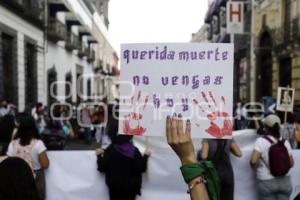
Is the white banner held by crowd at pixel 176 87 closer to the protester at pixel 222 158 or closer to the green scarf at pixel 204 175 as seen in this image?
the green scarf at pixel 204 175

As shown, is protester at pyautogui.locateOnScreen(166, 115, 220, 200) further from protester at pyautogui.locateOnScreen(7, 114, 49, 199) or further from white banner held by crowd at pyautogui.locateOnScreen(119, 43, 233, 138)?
protester at pyautogui.locateOnScreen(7, 114, 49, 199)

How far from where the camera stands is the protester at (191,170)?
2094 mm

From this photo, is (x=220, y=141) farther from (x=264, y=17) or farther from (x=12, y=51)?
(x=264, y=17)

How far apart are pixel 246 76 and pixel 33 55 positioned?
11.5 m

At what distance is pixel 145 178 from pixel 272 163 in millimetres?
1522

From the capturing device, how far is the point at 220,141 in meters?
5.16

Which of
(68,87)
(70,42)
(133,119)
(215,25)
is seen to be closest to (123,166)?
(133,119)

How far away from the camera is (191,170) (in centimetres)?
211

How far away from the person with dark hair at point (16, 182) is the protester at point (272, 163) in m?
3.29

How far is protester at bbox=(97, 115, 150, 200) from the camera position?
5.14 meters

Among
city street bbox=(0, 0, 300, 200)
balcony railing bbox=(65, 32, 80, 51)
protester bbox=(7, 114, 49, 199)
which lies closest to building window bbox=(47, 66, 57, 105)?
balcony railing bbox=(65, 32, 80, 51)

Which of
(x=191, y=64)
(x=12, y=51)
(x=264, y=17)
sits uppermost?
(x=264, y=17)

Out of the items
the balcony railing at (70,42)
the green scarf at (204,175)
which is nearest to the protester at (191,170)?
the green scarf at (204,175)

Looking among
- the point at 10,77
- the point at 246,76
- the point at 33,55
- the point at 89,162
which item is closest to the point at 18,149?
the point at 89,162
